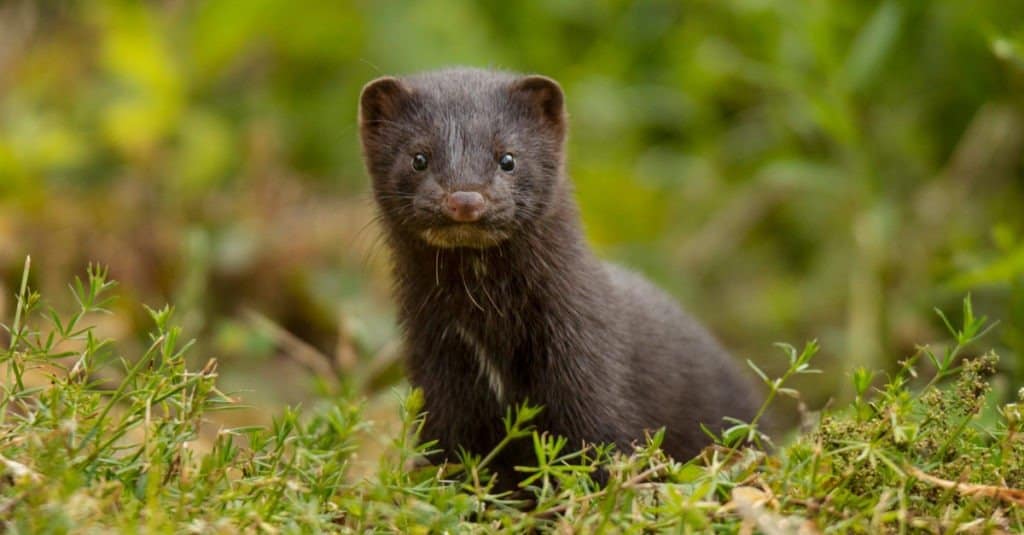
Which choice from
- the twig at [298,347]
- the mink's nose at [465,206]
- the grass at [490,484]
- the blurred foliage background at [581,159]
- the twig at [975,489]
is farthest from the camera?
the blurred foliage background at [581,159]

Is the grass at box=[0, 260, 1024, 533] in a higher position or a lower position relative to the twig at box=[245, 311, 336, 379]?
higher

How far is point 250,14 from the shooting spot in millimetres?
8805

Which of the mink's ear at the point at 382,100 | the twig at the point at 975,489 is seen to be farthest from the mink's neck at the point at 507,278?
the twig at the point at 975,489

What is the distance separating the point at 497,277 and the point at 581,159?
4.30 meters

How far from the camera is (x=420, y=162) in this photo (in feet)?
13.9

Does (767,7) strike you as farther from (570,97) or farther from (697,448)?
(697,448)

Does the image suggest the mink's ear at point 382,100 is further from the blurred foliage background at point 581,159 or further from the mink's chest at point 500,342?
the blurred foliage background at point 581,159

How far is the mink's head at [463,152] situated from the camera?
4.03 metres

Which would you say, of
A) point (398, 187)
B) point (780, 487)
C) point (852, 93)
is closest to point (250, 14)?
point (852, 93)

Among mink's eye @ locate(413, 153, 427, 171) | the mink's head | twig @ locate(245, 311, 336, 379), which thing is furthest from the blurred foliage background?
mink's eye @ locate(413, 153, 427, 171)

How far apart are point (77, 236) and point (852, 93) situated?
447 cm

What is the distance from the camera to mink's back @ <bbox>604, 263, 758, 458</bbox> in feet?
14.9

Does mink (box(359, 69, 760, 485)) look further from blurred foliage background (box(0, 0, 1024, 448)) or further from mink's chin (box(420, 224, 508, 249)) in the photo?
blurred foliage background (box(0, 0, 1024, 448))

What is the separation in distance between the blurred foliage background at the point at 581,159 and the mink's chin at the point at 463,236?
1.36 m
